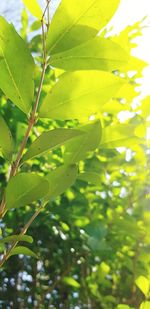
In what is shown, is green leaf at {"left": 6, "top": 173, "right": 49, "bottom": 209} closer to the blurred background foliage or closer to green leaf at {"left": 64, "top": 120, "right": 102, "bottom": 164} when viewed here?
green leaf at {"left": 64, "top": 120, "right": 102, "bottom": 164}

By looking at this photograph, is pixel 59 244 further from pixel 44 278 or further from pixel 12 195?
pixel 12 195

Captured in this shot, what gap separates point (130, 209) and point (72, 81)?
26.8 inches

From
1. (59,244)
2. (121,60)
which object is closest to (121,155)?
(59,244)

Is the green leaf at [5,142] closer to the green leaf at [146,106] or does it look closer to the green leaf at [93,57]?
the green leaf at [93,57]

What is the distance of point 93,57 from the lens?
504 millimetres

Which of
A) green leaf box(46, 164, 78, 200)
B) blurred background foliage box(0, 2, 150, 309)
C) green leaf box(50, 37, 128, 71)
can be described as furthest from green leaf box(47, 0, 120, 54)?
blurred background foliage box(0, 2, 150, 309)

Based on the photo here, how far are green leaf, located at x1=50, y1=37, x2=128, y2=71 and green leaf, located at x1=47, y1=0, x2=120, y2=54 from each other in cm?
1

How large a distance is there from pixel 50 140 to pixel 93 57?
0.37ft

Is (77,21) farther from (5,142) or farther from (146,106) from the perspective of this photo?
(146,106)

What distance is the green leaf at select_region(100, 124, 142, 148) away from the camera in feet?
2.01

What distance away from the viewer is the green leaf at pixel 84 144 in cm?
51

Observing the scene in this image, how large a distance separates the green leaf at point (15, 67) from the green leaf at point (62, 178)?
77mm

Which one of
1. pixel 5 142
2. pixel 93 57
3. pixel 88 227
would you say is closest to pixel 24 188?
pixel 5 142

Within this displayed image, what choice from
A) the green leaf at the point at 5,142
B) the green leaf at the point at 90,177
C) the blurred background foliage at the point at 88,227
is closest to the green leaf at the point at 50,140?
the green leaf at the point at 5,142
